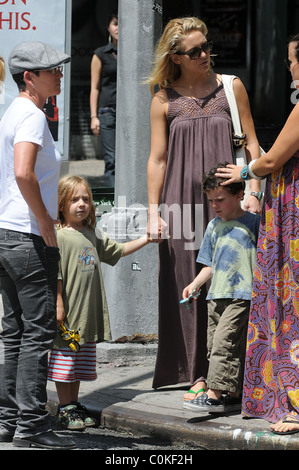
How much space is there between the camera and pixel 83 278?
5.56 meters

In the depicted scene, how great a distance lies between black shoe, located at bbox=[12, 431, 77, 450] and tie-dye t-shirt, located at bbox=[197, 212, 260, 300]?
3.67 feet

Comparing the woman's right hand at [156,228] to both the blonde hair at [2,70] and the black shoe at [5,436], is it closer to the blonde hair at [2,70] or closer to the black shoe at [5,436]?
the black shoe at [5,436]

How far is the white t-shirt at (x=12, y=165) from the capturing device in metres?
4.83

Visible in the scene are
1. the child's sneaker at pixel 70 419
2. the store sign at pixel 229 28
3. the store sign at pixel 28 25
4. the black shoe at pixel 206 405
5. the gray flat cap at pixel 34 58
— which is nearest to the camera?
the gray flat cap at pixel 34 58

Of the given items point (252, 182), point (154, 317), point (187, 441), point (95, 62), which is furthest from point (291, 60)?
point (95, 62)

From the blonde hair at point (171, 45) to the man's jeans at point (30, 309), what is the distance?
145 cm

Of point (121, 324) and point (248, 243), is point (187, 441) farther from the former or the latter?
point (121, 324)

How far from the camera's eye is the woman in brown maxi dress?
5.70m

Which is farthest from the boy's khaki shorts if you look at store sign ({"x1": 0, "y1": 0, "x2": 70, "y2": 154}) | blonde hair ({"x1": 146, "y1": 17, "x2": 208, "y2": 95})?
store sign ({"x1": 0, "y1": 0, "x2": 70, "y2": 154})

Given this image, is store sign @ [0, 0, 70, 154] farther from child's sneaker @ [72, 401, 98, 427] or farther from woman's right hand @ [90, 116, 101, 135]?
child's sneaker @ [72, 401, 98, 427]

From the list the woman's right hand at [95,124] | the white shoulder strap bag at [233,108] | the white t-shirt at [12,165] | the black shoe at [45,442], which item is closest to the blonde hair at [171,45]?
the white shoulder strap bag at [233,108]

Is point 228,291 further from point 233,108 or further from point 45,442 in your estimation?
point 45,442

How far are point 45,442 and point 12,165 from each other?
1.37 metres

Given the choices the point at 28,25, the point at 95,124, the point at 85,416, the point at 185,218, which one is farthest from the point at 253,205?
the point at 95,124
